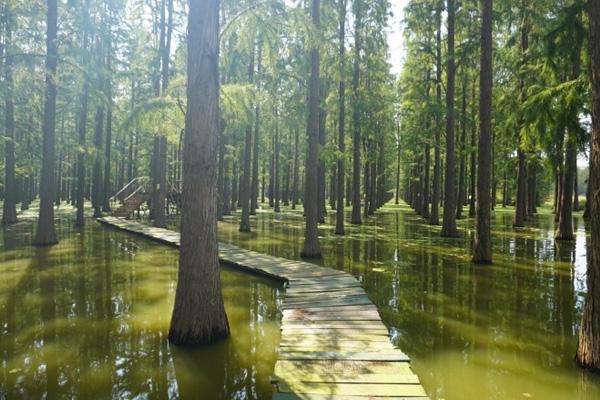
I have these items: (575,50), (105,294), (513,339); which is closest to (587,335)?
(513,339)

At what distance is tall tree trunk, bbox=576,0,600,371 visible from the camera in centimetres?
508

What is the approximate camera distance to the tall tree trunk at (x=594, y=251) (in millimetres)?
5079

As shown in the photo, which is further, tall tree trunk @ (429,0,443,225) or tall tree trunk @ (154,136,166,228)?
tall tree trunk @ (154,136,166,228)

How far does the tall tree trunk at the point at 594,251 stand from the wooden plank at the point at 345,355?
2.30 meters

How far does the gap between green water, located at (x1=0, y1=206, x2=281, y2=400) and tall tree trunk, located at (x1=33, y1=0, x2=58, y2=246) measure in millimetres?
4023

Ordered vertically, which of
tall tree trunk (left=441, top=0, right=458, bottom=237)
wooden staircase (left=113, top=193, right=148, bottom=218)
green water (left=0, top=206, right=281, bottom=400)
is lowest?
green water (left=0, top=206, right=281, bottom=400)

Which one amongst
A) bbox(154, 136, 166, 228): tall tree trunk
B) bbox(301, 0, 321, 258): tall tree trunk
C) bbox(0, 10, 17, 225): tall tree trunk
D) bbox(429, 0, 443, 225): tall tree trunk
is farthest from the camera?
bbox(154, 136, 166, 228): tall tree trunk

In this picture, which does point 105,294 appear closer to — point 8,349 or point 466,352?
point 8,349

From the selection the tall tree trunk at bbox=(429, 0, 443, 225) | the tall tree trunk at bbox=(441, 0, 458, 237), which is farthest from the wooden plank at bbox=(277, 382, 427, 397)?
the tall tree trunk at bbox=(429, 0, 443, 225)

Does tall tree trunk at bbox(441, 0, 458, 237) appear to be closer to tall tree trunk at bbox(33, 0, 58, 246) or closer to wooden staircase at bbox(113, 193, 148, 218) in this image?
tall tree trunk at bbox(33, 0, 58, 246)

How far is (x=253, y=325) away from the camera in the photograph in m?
6.90

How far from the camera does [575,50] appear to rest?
27.2 feet

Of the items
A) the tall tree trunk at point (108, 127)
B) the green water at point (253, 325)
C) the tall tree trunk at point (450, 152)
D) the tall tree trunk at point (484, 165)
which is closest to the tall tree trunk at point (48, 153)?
the green water at point (253, 325)

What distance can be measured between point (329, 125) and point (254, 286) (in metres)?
29.5
